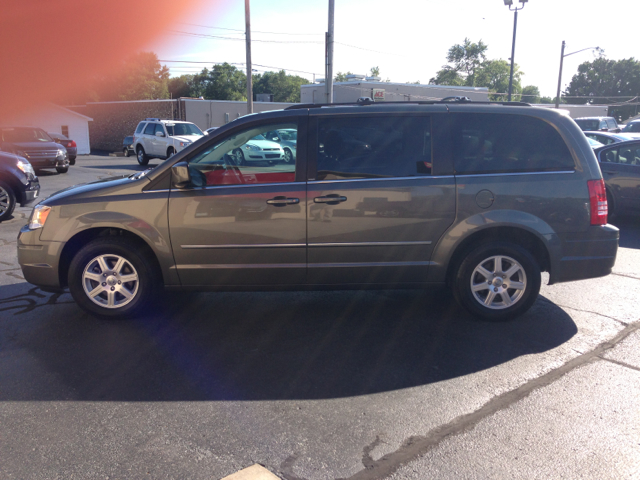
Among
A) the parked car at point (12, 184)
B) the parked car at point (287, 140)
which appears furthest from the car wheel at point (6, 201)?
the parked car at point (287, 140)

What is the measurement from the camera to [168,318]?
16.1 ft

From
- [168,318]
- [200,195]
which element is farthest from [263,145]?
[168,318]

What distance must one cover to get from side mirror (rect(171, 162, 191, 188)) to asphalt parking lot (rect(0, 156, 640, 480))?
4.24ft

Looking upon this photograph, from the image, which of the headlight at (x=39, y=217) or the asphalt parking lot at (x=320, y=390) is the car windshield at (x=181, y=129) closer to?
the asphalt parking lot at (x=320, y=390)

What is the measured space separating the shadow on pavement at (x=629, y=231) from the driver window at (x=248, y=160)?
6.23m

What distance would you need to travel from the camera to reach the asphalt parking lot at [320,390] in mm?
2766

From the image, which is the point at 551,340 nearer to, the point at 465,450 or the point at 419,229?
the point at 419,229

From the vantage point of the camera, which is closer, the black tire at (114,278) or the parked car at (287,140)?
the parked car at (287,140)

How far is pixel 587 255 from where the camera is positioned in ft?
15.5

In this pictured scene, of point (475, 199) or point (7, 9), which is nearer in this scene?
point (475, 199)

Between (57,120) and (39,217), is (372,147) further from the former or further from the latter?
(57,120)

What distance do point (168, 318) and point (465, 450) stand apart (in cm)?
307

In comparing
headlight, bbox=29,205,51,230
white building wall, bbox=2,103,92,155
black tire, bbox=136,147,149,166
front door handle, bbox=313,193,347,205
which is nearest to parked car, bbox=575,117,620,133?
black tire, bbox=136,147,149,166

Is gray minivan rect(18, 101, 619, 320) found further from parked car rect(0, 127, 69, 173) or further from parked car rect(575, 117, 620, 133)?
parked car rect(575, 117, 620, 133)
